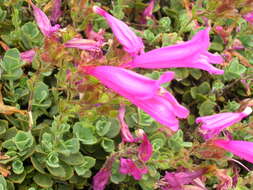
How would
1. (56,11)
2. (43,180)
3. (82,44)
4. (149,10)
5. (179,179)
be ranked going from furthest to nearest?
Answer: 1. (149,10)
2. (56,11)
3. (179,179)
4. (43,180)
5. (82,44)

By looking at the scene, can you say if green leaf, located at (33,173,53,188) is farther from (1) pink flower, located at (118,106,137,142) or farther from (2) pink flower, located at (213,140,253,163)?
(2) pink flower, located at (213,140,253,163)

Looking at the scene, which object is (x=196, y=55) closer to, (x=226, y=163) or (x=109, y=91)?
(x=109, y=91)

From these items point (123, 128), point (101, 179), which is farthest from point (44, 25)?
point (101, 179)

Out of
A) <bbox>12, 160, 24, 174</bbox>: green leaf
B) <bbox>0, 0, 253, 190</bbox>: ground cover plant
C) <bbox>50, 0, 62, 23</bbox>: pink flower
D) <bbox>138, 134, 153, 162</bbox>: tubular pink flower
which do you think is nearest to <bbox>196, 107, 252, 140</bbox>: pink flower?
<bbox>0, 0, 253, 190</bbox>: ground cover plant

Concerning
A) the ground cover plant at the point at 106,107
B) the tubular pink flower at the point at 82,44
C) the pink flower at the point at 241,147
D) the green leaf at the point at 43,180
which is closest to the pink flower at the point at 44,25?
the ground cover plant at the point at 106,107

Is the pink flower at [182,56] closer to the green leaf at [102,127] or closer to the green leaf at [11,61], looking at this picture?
the green leaf at [102,127]

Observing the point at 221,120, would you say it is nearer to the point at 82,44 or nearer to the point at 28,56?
the point at 82,44
